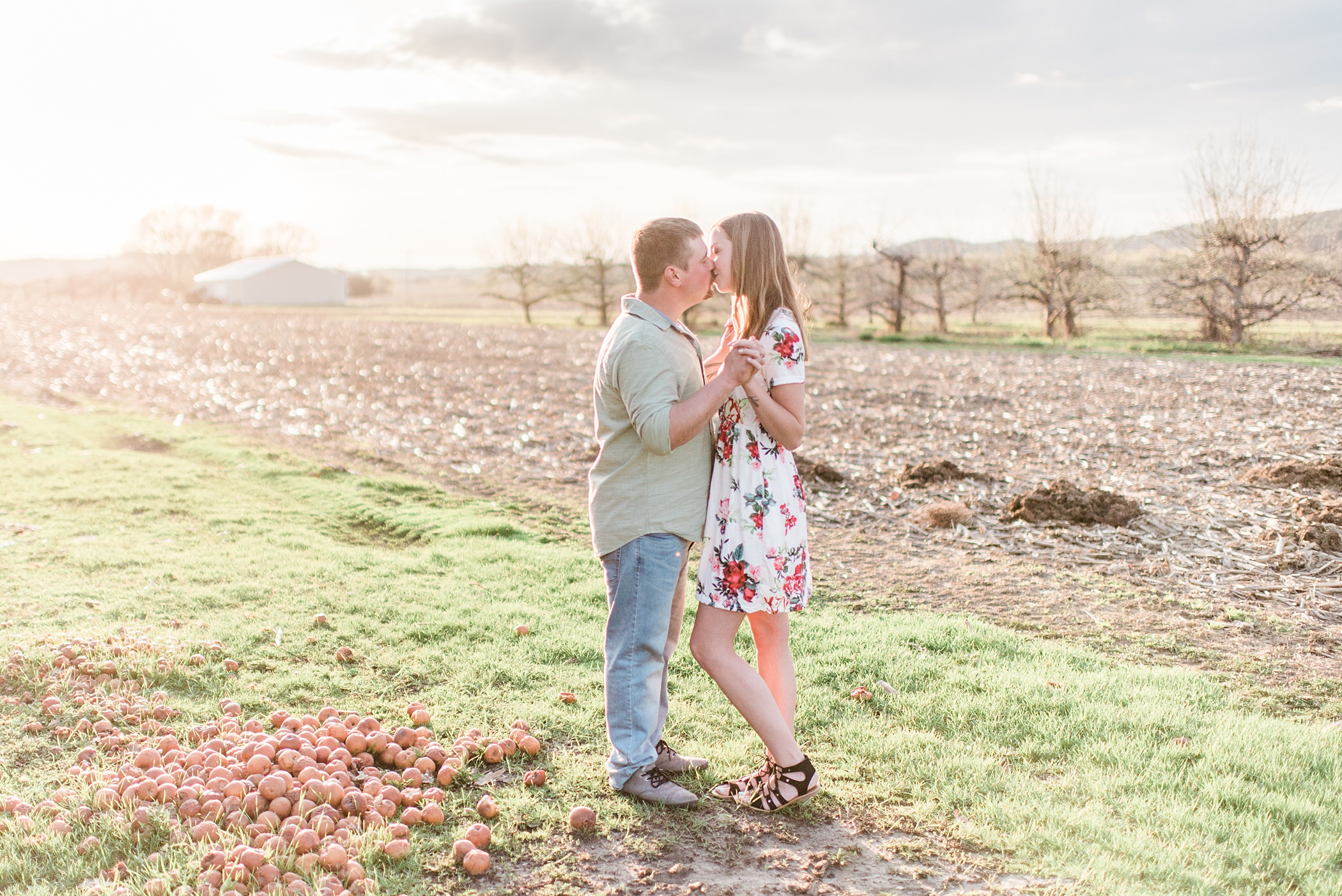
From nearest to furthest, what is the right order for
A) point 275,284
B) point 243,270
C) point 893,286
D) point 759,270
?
point 759,270, point 893,286, point 275,284, point 243,270

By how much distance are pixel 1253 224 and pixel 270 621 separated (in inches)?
1342

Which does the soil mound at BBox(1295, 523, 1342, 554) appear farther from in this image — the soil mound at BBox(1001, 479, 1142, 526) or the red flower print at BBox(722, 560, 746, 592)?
the red flower print at BBox(722, 560, 746, 592)

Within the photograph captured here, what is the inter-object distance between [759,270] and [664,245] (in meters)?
0.39

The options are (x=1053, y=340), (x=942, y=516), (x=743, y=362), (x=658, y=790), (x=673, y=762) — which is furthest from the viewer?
(x=1053, y=340)

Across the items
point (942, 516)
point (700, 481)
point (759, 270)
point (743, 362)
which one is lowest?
point (942, 516)

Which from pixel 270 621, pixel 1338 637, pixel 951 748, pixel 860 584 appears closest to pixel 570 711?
pixel 951 748

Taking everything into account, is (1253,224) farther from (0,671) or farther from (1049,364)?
(0,671)

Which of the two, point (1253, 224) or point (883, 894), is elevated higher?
point (1253, 224)

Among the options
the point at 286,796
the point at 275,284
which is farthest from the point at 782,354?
the point at 275,284

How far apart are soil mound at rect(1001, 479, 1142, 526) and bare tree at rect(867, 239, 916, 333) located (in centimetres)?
2833

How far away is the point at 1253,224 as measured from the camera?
29.9 metres

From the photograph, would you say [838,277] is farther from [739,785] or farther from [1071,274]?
[739,785]

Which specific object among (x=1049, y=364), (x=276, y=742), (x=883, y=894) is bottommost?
(x=883, y=894)

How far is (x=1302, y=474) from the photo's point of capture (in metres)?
9.03
